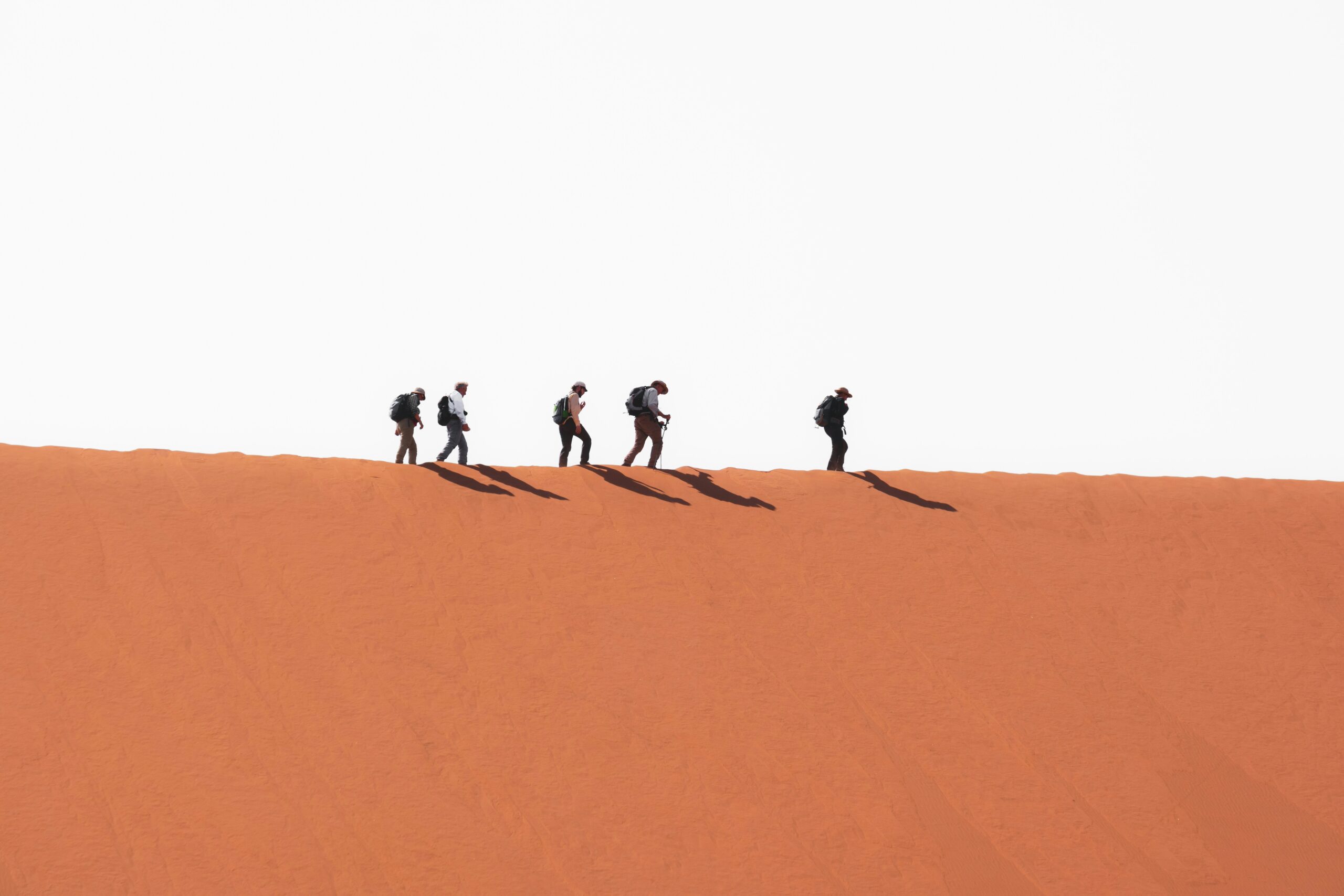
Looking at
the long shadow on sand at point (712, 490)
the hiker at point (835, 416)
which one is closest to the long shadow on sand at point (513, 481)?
the long shadow on sand at point (712, 490)

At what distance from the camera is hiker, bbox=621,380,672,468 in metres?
17.8

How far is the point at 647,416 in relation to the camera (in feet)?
59.0

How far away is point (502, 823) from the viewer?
11578mm

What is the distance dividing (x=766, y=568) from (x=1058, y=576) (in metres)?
4.43

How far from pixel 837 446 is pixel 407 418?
271 inches

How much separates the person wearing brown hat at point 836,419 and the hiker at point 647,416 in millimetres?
2656

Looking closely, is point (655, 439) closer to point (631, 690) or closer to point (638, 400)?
point (638, 400)

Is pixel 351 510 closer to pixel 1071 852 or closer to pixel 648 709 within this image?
pixel 648 709

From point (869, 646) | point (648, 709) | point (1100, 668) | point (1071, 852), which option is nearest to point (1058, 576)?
point (1100, 668)

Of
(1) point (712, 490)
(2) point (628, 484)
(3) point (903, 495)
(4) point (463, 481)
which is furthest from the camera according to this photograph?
(3) point (903, 495)

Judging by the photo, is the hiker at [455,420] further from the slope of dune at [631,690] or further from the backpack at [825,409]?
the backpack at [825,409]

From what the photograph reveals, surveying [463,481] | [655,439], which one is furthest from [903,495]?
[463,481]

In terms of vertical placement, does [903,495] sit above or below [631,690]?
above

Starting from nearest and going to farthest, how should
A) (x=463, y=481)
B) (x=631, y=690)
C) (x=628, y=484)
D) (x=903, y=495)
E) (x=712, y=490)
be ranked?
(x=631, y=690)
(x=463, y=481)
(x=628, y=484)
(x=712, y=490)
(x=903, y=495)
